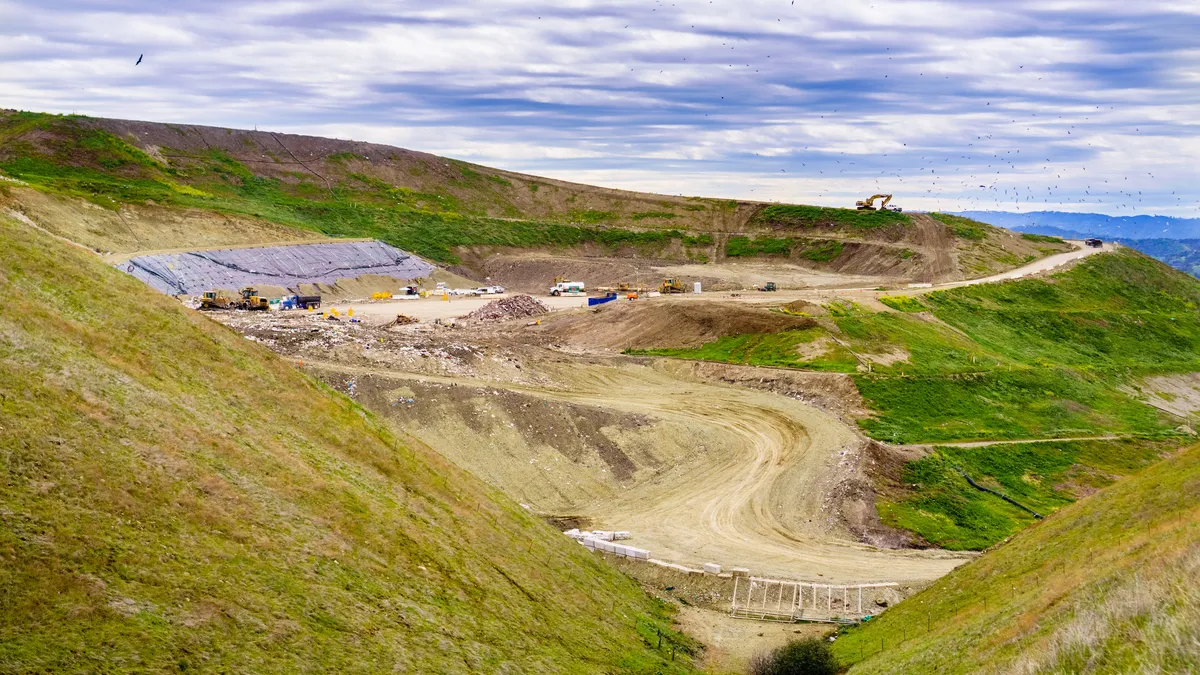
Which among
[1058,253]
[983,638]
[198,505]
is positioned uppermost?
[1058,253]

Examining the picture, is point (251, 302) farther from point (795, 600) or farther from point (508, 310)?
point (795, 600)

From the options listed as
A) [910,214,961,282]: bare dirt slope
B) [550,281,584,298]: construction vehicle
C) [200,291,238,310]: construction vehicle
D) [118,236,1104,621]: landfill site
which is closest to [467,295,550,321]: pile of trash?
[118,236,1104,621]: landfill site

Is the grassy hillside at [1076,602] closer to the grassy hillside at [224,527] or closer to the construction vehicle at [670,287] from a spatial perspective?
the grassy hillside at [224,527]

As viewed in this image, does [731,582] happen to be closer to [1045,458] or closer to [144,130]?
[1045,458]

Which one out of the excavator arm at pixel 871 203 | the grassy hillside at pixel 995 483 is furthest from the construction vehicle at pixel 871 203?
the grassy hillside at pixel 995 483

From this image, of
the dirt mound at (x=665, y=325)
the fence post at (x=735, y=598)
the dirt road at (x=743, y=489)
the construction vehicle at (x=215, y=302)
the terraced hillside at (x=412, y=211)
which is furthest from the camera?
the terraced hillside at (x=412, y=211)

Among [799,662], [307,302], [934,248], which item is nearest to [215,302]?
[307,302]

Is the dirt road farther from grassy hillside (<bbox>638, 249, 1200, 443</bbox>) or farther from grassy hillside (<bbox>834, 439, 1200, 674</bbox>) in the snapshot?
grassy hillside (<bbox>834, 439, 1200, 674</bbox>)

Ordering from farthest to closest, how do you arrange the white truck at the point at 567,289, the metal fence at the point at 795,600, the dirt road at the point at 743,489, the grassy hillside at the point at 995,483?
1. the white truck at the point at 567,289
2. the grassy hillside at the point at 995,483
3. the dirt road at the point at 743,489
4. the metal fence at the point at 795,600

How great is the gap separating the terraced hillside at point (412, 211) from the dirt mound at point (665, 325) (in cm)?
3413

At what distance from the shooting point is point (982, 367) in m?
69.5

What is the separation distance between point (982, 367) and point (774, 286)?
31686 millimetres

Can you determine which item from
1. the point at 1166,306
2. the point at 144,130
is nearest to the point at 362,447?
the point at 1166,306

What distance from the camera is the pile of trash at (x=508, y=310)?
279 ft
